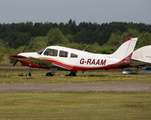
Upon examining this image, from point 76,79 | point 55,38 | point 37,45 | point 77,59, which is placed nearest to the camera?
point 76,79

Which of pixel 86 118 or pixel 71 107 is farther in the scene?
pixel 71 107

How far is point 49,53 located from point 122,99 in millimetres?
14762

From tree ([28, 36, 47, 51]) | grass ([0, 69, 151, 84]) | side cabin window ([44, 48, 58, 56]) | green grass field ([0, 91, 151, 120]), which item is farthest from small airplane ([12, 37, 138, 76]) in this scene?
tree ([28, 36, 47, 51])

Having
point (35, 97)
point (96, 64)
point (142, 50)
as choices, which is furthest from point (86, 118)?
point (142, 50)

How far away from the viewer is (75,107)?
10070mm

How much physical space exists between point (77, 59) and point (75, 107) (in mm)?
15484

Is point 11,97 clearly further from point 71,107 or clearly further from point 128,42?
point 128,42

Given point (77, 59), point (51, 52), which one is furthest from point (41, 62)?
point (77, 59)

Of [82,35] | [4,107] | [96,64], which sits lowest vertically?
[4,107]

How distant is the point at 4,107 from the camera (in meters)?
10.1

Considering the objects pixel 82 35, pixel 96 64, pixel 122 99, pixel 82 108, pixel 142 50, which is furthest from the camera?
pixel 82 35

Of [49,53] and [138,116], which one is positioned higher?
[49,53]

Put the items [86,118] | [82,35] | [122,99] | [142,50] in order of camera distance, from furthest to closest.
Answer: [82,35] → [142,50] → [122,99] → [86,118]

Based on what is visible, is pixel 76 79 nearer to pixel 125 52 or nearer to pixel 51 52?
pixel 51 52
